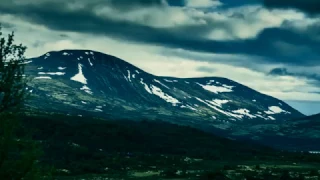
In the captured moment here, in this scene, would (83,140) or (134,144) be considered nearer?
(83,140)

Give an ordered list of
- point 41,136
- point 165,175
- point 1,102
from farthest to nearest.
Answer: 1. point 41,136
2. point 165,175
3. point 1,102

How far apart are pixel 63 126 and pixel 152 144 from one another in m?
33.5

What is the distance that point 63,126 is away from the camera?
190750mm

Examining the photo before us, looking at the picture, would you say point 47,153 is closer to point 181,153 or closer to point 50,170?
point 181,153

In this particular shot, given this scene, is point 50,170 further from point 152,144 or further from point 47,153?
point 152,144

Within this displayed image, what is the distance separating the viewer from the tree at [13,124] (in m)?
31.0

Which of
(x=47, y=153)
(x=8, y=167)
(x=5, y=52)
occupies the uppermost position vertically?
(x=5, y=52)

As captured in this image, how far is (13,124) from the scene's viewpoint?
31.3 m

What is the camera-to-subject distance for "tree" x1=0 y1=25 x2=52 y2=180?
3095cm

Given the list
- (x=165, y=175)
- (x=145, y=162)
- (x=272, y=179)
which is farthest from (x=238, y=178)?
(x=145, y=162)

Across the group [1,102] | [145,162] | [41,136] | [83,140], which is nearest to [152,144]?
[83,140]

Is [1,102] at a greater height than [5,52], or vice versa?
[5,52]

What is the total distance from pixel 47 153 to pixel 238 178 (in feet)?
219

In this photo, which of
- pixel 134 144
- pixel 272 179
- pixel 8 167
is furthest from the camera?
pixel 134 144
